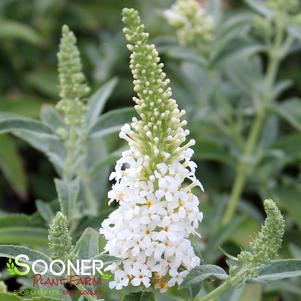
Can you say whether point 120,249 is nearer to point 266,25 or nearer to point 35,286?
point 35,286

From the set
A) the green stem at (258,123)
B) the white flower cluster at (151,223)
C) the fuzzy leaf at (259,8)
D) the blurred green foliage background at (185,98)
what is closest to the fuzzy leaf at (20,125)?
the blurred green foliage background at (185,98)

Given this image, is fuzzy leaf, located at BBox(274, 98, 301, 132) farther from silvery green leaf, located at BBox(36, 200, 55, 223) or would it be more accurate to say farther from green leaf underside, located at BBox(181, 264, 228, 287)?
green leaf underside, located at BBox(181, 264, 228, 287)

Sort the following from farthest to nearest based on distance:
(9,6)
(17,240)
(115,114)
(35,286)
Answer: (9,6), (115,114), (17,240), (35,286)

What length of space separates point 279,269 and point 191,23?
1.35 metres

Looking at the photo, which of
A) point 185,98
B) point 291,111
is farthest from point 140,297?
point 185,98

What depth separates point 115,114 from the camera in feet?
6.98

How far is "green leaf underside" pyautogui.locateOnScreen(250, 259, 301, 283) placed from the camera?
1.49 metres

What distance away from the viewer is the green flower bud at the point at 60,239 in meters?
1.38

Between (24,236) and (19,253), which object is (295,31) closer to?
(24,236)

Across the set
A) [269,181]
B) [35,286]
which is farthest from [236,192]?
[35,286]

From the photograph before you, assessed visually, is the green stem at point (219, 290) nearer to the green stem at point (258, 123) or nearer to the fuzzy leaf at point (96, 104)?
the fuzzy leaf at point (96, 104)

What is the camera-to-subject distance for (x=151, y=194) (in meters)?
1.43

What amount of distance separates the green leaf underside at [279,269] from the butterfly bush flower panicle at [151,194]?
0.49ft

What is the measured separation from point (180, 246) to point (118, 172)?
0.21 metres
